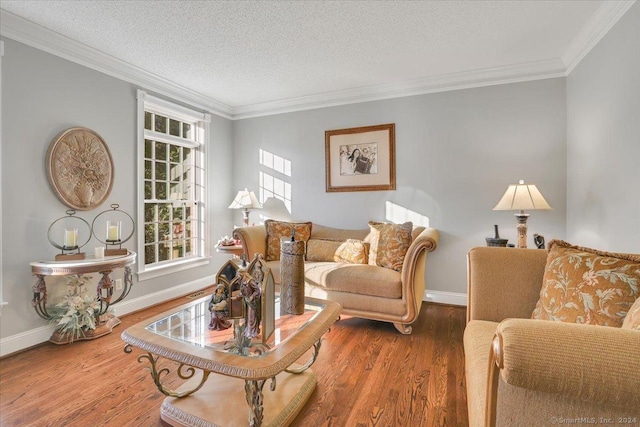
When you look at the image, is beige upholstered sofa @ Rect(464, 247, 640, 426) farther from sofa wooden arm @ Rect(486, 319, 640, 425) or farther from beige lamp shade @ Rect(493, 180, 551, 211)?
beige lamp shade @ Rect(493, 180, 551, 211)

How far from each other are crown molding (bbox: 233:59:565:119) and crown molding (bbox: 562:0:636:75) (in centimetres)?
18

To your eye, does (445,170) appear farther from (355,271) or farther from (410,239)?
(355,271)

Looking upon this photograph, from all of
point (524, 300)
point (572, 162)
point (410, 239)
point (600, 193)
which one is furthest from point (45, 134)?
point (572, 162)

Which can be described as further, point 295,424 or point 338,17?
point 338,17

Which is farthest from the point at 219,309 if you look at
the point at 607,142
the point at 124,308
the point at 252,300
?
the point at 607,142

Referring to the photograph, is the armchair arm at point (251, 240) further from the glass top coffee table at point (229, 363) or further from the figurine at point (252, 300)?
the figurine at point (252, 300)

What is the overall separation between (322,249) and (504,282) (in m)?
2.08

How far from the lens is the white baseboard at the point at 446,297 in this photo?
3.40m

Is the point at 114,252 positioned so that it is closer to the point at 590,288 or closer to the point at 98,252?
the point at 98,252

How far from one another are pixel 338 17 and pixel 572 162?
2520mm

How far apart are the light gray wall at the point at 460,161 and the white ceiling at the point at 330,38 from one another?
0.23m

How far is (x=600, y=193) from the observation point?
7.80 feet

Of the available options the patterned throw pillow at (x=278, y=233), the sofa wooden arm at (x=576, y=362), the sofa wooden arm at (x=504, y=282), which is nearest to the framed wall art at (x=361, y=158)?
the patterned throw pillow at (x=278, y=233)

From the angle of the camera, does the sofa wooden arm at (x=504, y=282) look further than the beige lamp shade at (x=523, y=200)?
No
